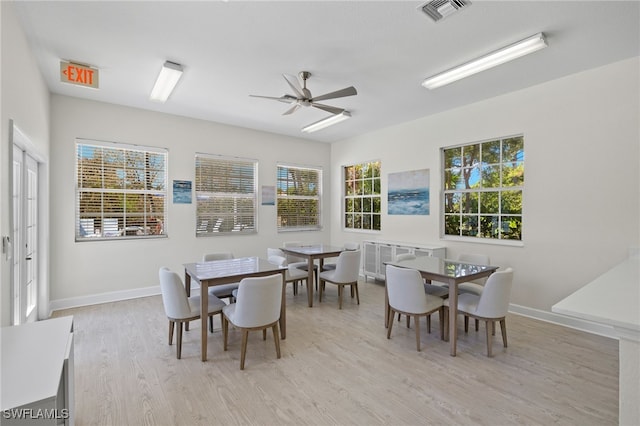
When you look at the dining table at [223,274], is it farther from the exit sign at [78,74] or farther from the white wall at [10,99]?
the exit sign at [78,74]

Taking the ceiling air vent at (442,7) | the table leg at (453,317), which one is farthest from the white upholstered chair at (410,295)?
the ceiling air vent at (442,7)

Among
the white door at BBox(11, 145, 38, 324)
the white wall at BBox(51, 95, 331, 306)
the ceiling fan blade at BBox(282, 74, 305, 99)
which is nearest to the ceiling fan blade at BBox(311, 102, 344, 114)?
the ceiling fan blade at BBox(282, 74, 305, 99)

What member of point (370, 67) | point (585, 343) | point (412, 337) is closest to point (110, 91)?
point (370, 67)

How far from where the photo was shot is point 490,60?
3.15m

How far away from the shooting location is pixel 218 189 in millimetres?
5742

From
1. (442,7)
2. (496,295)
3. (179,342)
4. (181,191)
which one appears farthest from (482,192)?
(181,191)

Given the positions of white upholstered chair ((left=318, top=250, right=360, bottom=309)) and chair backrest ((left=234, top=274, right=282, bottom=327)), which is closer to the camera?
chair backrest ((left=234, top=274, right=282, bottom=327))

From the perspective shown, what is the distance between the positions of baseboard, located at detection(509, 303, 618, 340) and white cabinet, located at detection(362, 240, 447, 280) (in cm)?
128

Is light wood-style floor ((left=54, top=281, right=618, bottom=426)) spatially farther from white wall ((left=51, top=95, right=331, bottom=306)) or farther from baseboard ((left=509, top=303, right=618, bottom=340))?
white wall ((left=51, top=95, right=331, bottom=306))

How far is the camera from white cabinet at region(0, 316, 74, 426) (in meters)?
1.02

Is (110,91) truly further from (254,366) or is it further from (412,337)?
(412,337)

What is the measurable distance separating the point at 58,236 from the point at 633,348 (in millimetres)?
5993

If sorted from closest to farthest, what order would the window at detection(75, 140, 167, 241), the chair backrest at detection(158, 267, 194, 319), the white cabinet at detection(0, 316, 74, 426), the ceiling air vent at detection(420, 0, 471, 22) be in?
the white cabinet at detection(0, 316, 74, 426)
the ceiling air vent at detection(420, 0, 471, 22)
the chair backrest at detection(158, 267, 194, 319)
the window at detection(75, 140, 167, 241)

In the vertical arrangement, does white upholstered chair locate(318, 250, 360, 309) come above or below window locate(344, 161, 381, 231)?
below
